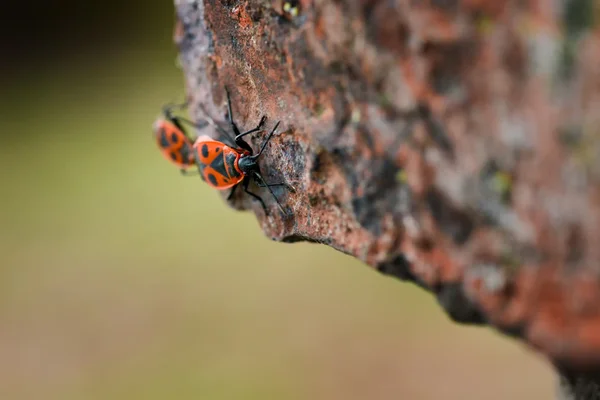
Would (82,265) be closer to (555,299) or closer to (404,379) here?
(404,379)

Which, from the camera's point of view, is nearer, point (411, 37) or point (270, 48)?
point (411, 37)

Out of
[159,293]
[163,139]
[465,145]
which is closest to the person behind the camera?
[465,145]

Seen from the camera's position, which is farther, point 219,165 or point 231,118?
point 219,165

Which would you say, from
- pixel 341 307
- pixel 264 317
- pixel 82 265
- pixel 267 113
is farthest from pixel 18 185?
pixel 267 113

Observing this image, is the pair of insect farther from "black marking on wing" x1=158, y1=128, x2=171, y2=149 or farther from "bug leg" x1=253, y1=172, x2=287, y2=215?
"black marking on wing" x1=158, y1=128, x2=171, y2=149

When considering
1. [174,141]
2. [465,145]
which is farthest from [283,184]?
[174,141]

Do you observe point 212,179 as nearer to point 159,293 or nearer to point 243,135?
point 243,135
